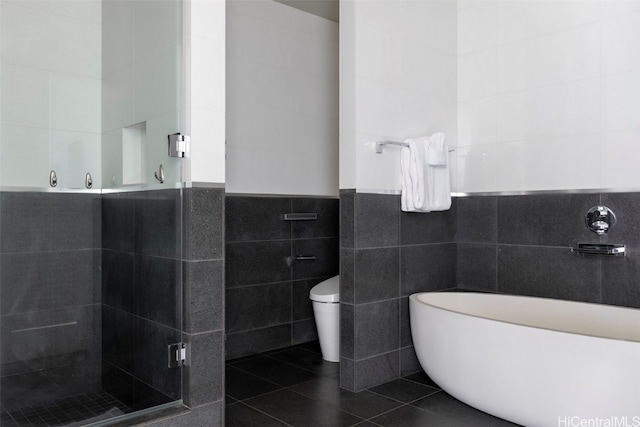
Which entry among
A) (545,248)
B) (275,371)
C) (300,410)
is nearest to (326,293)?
(275,371)

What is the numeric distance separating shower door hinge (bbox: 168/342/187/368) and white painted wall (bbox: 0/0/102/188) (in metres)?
0.82

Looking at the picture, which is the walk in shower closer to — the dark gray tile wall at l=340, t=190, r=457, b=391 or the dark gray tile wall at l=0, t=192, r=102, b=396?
the dark gray tile wall at l=0, t=192, r=102, b=396

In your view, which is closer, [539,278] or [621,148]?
[621,148]

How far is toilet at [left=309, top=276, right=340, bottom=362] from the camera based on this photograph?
3.36m

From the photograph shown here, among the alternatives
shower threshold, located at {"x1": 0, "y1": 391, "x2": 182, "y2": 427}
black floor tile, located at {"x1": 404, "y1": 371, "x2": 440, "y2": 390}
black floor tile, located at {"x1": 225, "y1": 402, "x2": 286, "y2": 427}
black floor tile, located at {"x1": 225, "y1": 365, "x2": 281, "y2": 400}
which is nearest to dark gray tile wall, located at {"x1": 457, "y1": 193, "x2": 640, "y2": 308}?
black floor tile, located at {"x1": 404, "y1": 371, "x2": 440, "y2": 390}

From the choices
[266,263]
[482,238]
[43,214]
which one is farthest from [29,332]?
[482,238]

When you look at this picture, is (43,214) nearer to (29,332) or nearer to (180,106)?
(29,332)

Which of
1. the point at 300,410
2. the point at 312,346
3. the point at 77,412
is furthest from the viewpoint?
the point at 312,346

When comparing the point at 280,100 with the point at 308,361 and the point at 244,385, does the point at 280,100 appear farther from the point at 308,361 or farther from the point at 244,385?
the point at 244,385

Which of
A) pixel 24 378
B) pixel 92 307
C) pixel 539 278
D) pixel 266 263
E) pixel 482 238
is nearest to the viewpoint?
pixel 24 378

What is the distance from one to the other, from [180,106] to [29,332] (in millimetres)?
1118

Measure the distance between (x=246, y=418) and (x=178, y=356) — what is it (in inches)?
20.3

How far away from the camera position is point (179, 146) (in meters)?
2.30

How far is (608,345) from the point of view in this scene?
79.0 inches
